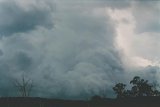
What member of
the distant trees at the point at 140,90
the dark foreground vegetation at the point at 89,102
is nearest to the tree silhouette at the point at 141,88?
the distant trees at the point at 140,90

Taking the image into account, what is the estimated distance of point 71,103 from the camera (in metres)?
55.7

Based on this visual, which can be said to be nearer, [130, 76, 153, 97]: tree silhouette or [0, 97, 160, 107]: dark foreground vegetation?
[0, 97, 160, 107]: dark foreground vegetation

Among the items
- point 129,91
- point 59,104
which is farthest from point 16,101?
point 129,91

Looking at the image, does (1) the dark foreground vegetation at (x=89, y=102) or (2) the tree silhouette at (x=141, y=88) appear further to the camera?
(2) the tree silhouette at (x=141, y=88)

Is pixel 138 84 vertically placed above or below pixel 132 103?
above

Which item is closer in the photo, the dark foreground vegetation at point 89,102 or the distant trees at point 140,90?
the dark foreground vegetation at point 89,102

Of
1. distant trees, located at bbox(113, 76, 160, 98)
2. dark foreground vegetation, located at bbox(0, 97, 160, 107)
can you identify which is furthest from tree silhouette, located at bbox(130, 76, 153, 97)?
dark foreground vegetation, located at bbox(0, 97, 160, 107)

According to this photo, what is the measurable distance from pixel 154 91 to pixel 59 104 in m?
48.3

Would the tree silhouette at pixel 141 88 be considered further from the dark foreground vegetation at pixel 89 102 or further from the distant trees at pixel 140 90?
the dark foreground vegetation at pixel 89 102

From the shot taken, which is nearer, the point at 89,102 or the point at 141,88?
the point at 89,102

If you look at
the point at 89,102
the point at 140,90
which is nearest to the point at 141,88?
the point at 140,90

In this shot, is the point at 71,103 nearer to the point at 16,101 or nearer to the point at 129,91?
the point at 16,101

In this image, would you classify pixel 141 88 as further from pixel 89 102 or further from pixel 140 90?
pixel 89 102

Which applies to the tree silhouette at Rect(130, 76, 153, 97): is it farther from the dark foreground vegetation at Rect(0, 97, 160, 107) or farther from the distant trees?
the dark foreground vegetation at Rect(0, 97, 160, 107)
